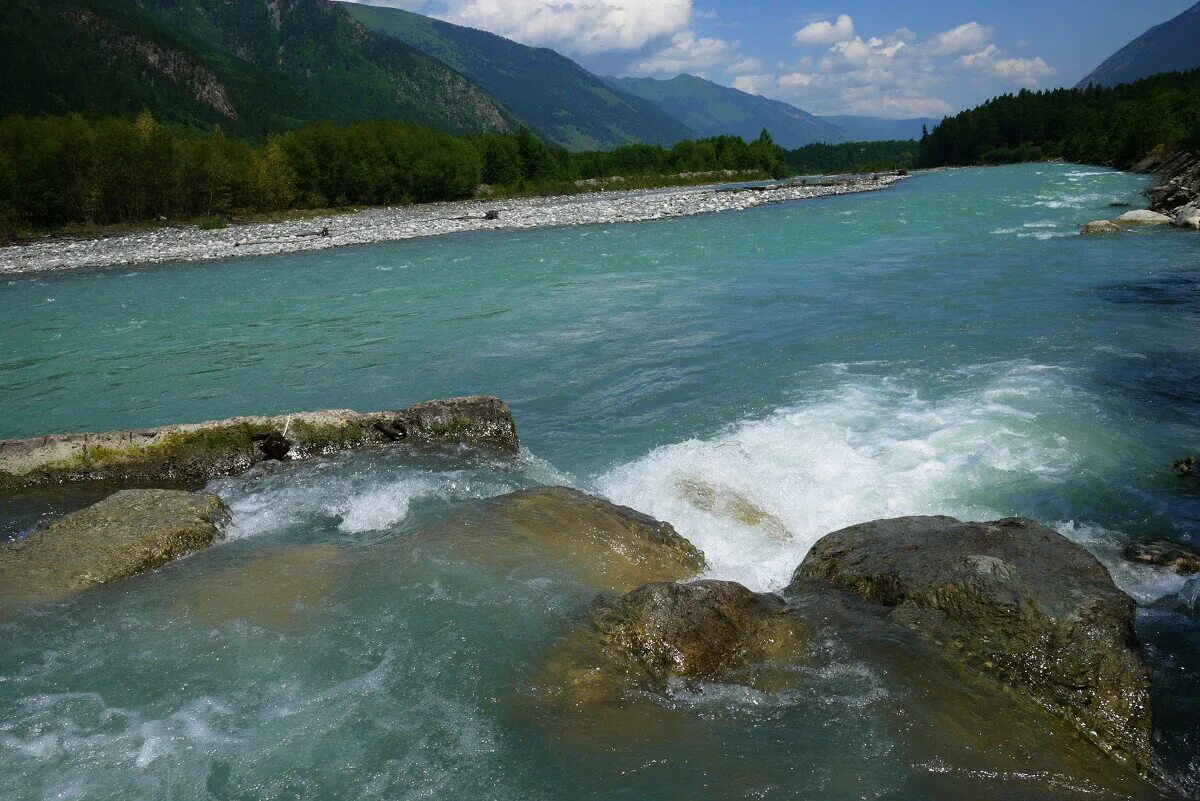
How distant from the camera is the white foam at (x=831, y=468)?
8547mm

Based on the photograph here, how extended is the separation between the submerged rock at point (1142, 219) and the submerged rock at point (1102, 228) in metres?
0.60

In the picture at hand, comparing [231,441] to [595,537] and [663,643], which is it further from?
[663,643]

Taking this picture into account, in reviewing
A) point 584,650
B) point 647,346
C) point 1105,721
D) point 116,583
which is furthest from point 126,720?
point 647,346

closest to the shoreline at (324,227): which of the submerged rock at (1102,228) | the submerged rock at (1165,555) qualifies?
the submerged rock at (1102,228)

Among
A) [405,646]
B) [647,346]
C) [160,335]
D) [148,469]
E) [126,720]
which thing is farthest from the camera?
[160,335]

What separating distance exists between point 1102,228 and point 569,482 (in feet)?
96.5

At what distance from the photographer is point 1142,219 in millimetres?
29766

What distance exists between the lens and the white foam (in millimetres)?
8547

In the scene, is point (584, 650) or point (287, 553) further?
point (287, 553)

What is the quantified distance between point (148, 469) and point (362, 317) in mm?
13021

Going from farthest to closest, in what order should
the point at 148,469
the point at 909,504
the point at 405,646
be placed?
1. the point at 148,469
2. the point at 909,504
3. the point at 405,646

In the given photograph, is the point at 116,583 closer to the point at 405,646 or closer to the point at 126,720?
the point at 126,720

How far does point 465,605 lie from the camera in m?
6.48

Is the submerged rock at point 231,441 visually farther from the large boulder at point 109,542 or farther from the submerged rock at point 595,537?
the submerged rock at point 595,537
